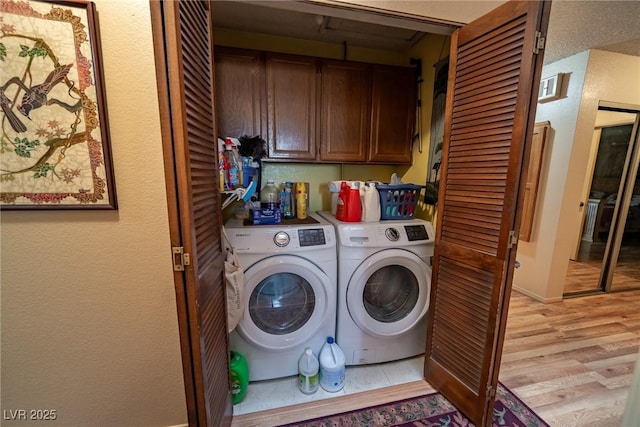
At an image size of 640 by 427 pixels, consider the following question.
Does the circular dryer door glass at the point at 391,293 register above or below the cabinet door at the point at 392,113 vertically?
below

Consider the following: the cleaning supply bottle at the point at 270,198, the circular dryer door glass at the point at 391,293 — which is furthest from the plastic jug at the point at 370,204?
the cleaning supply bottle at the point at 270,198

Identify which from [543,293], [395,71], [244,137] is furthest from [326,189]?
[543,293]

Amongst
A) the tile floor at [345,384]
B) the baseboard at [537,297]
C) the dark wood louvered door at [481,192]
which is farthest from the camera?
the baseboard at [537,297]

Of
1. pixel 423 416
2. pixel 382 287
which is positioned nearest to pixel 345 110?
pixel 382 287

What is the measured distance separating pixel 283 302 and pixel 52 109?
133 cm

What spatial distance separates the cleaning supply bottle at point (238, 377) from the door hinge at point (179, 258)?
36.0 inches

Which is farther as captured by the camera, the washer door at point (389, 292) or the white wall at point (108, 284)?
the washer door at point (389, 292)

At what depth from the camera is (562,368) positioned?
5.56 ft

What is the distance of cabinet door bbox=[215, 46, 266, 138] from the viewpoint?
1738mm

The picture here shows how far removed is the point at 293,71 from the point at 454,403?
232cm

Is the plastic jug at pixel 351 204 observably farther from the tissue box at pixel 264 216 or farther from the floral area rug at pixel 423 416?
the floral area rug at pixel 423 416

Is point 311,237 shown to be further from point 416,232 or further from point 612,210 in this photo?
point 612,210

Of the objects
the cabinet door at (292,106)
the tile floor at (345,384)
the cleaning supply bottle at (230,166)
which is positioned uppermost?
the cabinet door at (292,106)

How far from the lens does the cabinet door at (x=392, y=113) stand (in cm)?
201
